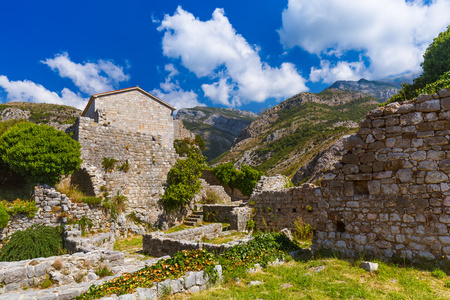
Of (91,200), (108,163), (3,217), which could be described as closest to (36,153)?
(3,217)

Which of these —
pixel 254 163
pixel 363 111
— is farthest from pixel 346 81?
pixel 254 163

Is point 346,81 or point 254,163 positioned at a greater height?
point 346,81

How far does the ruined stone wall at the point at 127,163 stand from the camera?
47.1 ft

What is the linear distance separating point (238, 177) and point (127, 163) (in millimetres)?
20684

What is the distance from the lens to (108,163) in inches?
596

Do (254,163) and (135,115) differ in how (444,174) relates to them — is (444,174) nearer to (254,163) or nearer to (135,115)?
(135,115)

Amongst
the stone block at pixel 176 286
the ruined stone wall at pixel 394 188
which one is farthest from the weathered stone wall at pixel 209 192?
the stone block at pixel 176 286

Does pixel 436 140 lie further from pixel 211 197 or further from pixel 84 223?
pixel 211 197

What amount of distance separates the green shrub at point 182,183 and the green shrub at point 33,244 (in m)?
7.40

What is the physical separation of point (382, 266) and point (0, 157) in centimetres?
1520

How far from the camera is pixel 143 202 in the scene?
52.6ft

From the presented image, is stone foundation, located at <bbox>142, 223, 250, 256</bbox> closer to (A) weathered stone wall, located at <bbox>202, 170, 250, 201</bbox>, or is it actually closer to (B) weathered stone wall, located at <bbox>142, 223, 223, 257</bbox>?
(B) weathered stone wall, located at <bbox>142, 223, 223, 257</bbox>

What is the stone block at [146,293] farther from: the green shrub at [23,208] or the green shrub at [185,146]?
the green shrub at [185,146]

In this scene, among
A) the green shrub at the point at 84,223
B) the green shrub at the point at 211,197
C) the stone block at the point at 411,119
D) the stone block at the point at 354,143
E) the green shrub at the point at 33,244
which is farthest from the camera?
the green shrub at the point at 211,197
